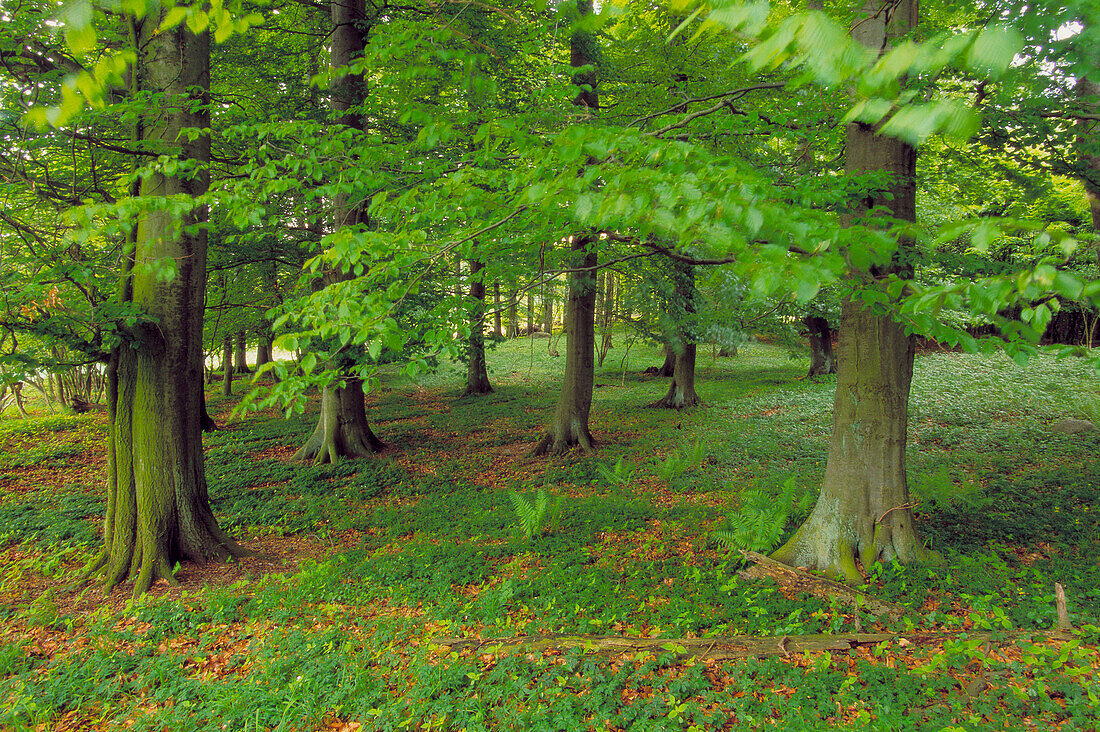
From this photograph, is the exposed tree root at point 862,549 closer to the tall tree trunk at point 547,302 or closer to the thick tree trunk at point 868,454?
the thick tree trunk at point 868,454

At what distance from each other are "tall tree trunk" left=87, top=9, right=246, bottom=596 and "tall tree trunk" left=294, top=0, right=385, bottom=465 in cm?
279

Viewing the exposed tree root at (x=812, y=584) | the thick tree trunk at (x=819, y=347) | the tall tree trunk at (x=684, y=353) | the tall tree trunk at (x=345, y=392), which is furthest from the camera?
the thick tree trunk at (x=819, y=347)

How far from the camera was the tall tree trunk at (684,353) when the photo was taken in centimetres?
1245

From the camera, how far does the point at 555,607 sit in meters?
4.59

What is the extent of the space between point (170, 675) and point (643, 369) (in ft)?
61.0

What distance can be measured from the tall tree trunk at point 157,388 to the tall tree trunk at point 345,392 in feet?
9.15

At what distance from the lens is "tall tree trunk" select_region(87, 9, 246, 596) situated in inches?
204

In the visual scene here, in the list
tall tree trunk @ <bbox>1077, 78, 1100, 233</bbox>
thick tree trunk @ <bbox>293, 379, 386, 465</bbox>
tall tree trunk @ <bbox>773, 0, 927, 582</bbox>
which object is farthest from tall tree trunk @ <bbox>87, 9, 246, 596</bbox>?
tall tree trunk @ <bbox>1077, 78, 1100, 233</bbox>

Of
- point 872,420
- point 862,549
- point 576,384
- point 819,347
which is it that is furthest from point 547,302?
point 862,549

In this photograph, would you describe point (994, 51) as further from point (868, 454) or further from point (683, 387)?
point (683, 387)

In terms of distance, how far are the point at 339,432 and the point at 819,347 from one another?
14570mm

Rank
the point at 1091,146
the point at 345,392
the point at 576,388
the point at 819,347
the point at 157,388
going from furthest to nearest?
1. the point at 819,347
2. the point at 576,388
3. the point at 345,392
4. the point at 157,388
5. the point at 1091,146

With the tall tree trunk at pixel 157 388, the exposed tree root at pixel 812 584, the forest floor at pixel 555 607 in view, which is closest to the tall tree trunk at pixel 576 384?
the forest floor at pixel 555 607

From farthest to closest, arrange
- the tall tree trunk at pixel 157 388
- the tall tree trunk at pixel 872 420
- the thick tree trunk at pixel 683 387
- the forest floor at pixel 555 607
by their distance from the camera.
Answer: the thick tree trunk at pixel 683 387 < the tall tree trunk at pixel 157 388 < the tall tree trunk at pixel 872 420 < the forest floor at pixel 555 607
